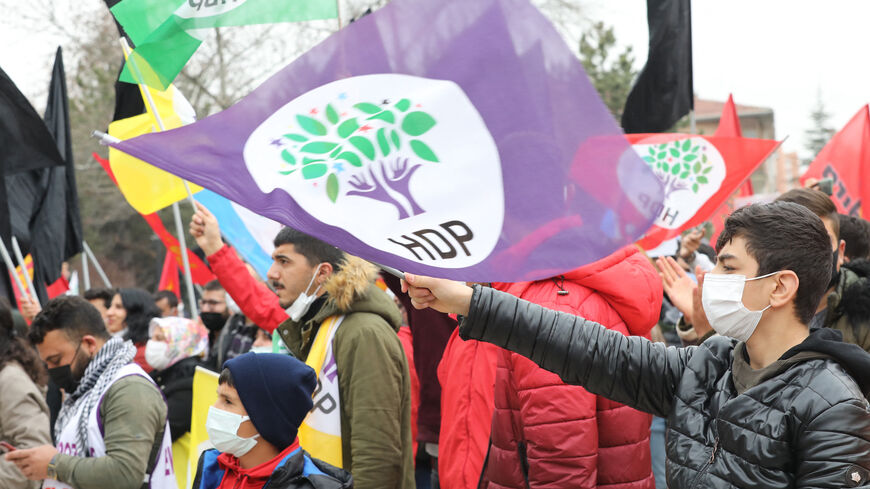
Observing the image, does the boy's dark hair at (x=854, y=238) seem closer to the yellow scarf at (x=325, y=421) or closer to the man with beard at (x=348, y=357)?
the man with beard at (x=348, y=357)

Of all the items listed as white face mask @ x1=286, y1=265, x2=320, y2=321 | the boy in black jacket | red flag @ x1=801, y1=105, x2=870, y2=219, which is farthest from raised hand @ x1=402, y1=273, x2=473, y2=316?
red flag @ x1=801, y1=105, x2=870, y2=219

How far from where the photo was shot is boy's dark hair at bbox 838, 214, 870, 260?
4.37 metres

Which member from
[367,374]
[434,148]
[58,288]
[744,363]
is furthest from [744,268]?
[58,288]

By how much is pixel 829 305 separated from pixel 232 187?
238 cm

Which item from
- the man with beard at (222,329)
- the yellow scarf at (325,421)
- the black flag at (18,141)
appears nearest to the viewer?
the yellow scarf at (325,421)

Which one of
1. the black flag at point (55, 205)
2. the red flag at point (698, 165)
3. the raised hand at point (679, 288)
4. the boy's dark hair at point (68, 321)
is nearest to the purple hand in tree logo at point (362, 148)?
the raised hand at point (679, 288)

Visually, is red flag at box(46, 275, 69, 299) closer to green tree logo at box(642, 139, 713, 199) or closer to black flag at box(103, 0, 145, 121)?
black flag at box(103, 0, 145, 121)

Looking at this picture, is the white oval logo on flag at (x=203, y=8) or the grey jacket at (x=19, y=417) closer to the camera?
the white oval logo on flag at (x=203, y=8)

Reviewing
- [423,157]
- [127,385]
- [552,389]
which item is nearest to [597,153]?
[423,157]

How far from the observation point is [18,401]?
4.44 m

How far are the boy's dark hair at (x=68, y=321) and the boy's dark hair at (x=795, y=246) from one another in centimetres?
345

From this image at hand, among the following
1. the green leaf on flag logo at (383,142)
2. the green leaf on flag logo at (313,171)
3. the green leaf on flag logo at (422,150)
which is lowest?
the green leaf on flag logo at (313,171)

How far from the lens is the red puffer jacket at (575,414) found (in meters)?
3.23

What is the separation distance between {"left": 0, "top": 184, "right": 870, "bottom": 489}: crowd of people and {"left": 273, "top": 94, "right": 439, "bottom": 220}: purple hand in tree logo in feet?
1.09
